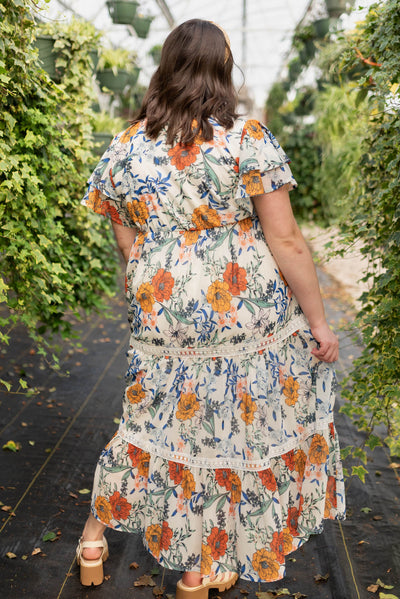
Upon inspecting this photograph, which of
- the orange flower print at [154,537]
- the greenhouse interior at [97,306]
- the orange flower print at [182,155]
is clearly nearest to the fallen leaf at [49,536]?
the greenhouse interior at [97,306]

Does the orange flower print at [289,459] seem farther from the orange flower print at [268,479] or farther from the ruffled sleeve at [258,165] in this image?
the ruffled sleeve at [258,165]

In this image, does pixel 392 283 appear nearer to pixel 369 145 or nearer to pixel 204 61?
pixel 369 145

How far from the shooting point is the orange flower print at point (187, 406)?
1.63m

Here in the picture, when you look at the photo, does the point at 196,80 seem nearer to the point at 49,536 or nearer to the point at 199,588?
the point at 199,588

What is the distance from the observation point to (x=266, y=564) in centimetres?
163

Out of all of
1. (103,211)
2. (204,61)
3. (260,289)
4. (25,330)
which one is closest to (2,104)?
(103,211)

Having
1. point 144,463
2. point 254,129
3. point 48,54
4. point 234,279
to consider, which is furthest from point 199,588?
point 48,54

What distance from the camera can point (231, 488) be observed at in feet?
Answer: 5.41

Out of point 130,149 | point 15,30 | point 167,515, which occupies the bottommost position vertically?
point 167,515

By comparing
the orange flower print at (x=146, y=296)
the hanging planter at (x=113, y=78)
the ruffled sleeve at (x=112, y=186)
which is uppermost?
the hanging planter at (x=113, y=78)

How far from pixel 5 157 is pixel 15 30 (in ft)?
1.31

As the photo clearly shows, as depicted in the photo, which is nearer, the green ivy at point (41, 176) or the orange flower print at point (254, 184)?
the orange flower print at point (254, 184)

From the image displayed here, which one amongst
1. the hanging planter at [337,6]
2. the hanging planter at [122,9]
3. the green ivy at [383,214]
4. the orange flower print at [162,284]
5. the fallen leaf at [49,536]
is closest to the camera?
the orange flower print at [162,284]

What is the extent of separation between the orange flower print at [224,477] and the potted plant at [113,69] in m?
3.80
